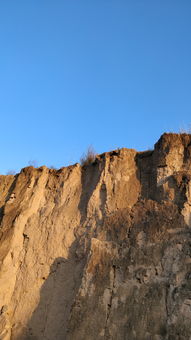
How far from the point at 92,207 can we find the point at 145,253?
7.86ft

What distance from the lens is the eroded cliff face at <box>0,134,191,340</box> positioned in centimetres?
781

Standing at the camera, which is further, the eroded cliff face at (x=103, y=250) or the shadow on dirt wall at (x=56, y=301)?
the shadow on dirt wall at (x=56, y=301)

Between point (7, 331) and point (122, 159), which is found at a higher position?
point (122, 159)

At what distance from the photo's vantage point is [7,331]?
8.87 meters

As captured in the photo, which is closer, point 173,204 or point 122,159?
point 173,204

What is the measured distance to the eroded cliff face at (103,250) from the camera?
307 inches

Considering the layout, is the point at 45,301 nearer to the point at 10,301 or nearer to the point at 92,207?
the point at 10,301

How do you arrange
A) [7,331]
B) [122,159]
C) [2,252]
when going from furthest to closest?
1. [122,159]
2. [2,252]
3. [7,331]

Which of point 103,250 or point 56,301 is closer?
point 103,250

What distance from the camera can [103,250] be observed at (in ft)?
29.3

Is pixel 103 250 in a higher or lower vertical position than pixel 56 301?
higher

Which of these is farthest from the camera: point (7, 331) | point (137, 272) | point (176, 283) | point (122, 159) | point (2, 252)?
point (122, 159)

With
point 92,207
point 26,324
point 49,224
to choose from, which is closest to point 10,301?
point 26,324

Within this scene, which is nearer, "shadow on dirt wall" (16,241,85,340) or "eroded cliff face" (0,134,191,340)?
"eroded cliff face" (0,134,191,340)
